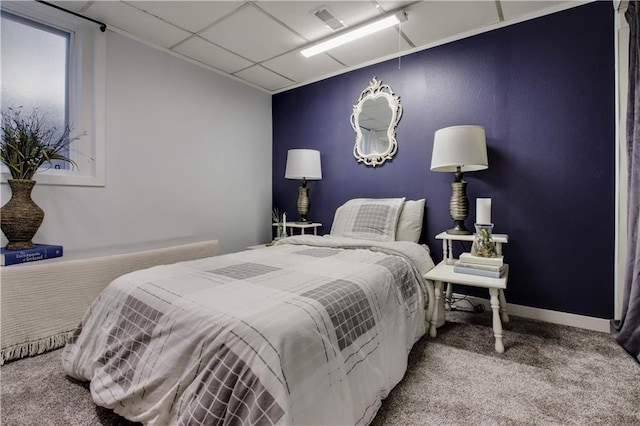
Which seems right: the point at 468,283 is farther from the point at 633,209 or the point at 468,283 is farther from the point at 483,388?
the point at 633,209

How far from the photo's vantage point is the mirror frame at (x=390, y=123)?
117 inches

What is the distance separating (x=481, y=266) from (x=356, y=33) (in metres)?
2.11

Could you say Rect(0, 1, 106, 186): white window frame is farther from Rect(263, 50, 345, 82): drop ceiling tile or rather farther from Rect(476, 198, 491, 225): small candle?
Rect(476, 198, 491, 225): small candle

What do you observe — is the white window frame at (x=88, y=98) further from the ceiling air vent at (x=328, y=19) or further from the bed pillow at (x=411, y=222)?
the bed pillow at (x=411, y=222)

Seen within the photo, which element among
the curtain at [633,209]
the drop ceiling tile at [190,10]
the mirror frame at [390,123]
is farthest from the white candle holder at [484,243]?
the drop ceiling tile at [190,10]

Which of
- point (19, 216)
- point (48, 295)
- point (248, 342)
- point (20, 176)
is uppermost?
point (20, 176)

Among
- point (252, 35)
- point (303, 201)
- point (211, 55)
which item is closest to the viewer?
point (252, 35)

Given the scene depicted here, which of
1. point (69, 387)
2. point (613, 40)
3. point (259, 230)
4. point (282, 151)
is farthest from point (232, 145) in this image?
point (613, 40)

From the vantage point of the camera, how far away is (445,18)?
2.36 m

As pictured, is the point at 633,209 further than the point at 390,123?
No

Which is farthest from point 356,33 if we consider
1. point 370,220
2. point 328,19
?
point 370,220

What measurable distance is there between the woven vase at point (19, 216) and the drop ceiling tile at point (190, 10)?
1.54 metres

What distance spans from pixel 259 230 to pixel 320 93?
74.3 inches

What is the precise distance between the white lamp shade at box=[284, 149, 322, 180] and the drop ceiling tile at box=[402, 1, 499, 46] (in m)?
1.47
